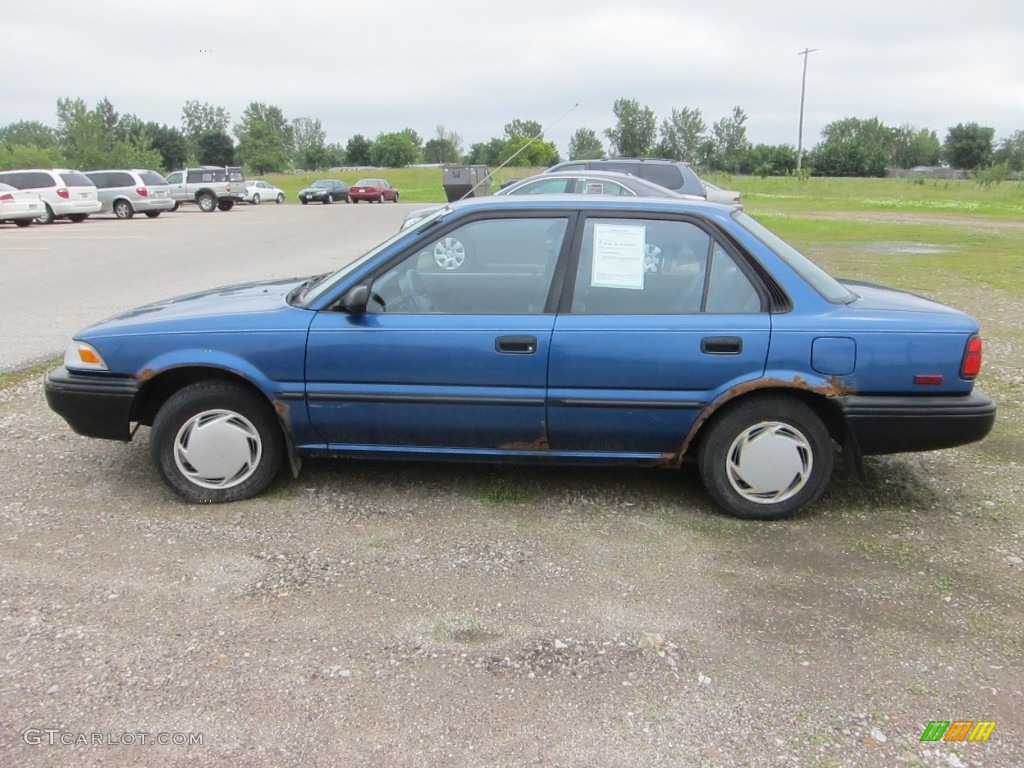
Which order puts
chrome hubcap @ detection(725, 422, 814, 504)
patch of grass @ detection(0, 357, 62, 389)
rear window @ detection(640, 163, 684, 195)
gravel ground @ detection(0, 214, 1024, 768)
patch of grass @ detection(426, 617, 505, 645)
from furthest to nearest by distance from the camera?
rear window @ detection(640, 163, 684, 195)
patch of grass @ detection(0, 357, 62, 389)
chrome hubcap @ detection(725, 422, 814, 504)
patch of grass @ detection(426, 617, 505, 645)
gravel ground @ detection(0, 214, 1024, 768)

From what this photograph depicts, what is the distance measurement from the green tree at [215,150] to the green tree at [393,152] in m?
19.5

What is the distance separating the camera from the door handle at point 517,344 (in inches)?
151

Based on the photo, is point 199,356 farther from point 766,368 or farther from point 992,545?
point 992,545

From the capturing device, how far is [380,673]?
2.80 metres

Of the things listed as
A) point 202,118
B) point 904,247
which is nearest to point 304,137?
point 202,118

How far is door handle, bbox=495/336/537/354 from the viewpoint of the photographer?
12.6 feet

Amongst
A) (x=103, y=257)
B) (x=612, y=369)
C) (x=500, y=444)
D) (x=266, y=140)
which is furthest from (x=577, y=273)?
(x=266, y=140)

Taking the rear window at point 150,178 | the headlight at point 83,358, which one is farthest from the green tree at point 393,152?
the headlight at point 83,358

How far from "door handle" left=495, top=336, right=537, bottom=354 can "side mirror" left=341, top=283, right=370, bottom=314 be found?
0.66 meters

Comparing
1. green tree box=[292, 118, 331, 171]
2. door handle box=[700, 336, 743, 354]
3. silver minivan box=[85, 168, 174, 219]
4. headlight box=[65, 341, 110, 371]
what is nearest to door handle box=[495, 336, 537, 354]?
door handle box=[700, 336, 743, 354]

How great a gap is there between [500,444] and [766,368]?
4.22 ft

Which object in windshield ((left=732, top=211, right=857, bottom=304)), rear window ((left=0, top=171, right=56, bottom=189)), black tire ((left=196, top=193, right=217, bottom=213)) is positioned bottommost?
windshield ((left=732, top=211, right=857, bottom=304))

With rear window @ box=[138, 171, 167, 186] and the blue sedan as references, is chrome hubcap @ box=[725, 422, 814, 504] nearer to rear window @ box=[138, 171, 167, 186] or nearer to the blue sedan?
the blue sedan

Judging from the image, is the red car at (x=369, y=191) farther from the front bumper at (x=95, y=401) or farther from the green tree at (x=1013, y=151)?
the green tree at (x=1013, y=151)
